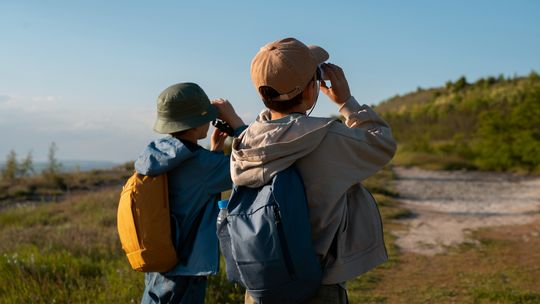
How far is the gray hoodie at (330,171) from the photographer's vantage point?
2113 mm

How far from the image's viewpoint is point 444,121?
1250 inches

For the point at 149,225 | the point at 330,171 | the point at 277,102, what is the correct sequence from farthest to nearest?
1. the point at 149,225
2. the point at 277,102
3. the point at 330,171

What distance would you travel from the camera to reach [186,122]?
9.73 ft

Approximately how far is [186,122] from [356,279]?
13.1 ft

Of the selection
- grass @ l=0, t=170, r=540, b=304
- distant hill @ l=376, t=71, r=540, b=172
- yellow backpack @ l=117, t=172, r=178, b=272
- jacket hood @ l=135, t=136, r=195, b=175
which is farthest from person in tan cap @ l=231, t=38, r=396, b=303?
distant hill @ l=376, t=71, r=540, b=172

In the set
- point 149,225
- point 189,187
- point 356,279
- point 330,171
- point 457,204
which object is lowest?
point 457,204

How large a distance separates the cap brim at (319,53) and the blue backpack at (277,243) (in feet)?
1.56

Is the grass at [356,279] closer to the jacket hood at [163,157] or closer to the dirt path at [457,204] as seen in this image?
the dirt path at [457,204]

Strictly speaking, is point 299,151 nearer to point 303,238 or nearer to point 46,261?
point 303,238

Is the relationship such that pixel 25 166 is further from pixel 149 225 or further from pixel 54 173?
pixel 149 225

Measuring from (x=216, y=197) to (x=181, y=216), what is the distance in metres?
0.21

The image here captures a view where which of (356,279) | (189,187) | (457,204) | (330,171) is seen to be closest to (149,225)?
(189,187)

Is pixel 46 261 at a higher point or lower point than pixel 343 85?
lower

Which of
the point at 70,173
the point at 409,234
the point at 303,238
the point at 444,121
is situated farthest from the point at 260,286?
the point at 444,121
